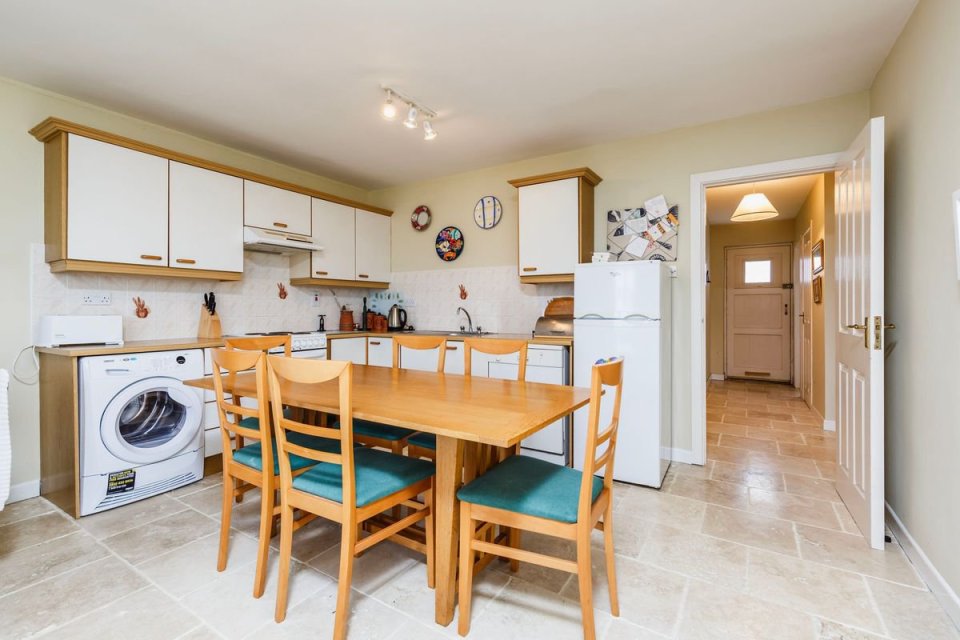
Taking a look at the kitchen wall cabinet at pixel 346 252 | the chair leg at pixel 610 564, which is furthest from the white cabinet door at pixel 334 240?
the chair leg at pixel 610 564

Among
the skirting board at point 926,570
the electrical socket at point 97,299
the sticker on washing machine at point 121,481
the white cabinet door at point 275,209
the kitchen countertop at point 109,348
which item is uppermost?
the white cabinet door at point 275,209

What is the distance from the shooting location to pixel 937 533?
1.81m

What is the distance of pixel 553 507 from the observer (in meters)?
1.48

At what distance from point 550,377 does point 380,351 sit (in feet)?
5.57

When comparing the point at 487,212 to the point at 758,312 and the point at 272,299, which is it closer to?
the point at 272,299

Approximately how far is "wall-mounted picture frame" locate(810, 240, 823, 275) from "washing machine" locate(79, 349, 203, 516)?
5489 mm

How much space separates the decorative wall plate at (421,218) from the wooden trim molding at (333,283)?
701mm

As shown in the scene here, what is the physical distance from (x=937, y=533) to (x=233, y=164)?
4.76m

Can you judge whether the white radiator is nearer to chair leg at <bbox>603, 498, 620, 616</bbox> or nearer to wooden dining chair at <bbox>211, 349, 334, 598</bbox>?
wooden dining chair at <bbox>211, 349, 334, 598</bbox>

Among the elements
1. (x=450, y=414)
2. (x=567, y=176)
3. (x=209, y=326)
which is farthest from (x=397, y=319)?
(x=450, y=414)

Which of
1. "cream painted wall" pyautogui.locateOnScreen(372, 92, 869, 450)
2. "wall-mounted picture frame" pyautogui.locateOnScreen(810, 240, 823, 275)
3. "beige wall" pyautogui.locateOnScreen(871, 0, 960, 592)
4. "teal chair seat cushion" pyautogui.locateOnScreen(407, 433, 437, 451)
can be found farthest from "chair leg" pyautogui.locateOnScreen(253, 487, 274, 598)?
"wall-mounted picture frame" pyautogui.locateOnScreen(810, 240, 823, 275)

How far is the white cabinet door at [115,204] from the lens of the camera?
104 inches

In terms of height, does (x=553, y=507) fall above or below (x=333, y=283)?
below

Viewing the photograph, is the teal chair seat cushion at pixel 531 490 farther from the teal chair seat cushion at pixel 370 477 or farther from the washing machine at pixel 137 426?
the washing machine at pixel 137 426
